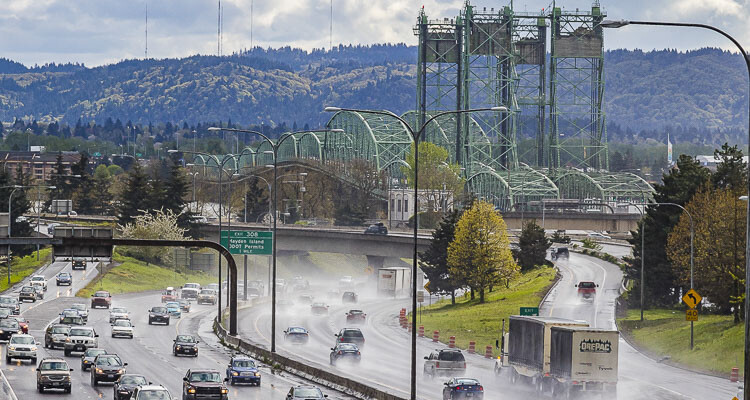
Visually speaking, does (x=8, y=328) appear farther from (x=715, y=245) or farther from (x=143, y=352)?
(x=715, y=245)

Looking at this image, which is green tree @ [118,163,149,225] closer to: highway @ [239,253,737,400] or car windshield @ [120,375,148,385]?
highway @ [239,253,737,400]

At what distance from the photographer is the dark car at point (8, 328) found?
7538 cm

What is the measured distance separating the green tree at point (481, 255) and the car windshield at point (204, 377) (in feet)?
205

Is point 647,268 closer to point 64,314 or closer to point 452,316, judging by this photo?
point 452,316

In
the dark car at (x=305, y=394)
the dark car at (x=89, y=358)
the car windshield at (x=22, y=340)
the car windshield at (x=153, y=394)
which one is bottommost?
the dark car at (x=89, y=358)

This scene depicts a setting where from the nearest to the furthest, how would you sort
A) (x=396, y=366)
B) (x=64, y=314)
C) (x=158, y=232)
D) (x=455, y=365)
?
(x=455, y=365), (x=396, y=366), (x=64, y=314), (x=158, y=232)

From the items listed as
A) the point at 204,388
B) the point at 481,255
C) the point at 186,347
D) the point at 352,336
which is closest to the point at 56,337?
the point at 186,347

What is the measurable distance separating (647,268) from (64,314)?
45.3 m

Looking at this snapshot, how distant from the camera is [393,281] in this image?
430ft

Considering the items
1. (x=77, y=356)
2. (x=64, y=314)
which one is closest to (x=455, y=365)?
(x=77, y=356)

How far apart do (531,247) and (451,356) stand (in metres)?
62.5

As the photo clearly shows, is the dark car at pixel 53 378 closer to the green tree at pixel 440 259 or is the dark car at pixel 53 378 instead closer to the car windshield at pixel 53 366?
the car windshield at pixel 53 366

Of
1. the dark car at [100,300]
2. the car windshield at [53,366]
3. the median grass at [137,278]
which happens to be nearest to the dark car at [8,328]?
the car windshield at [53,366]

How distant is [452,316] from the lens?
101 metres
